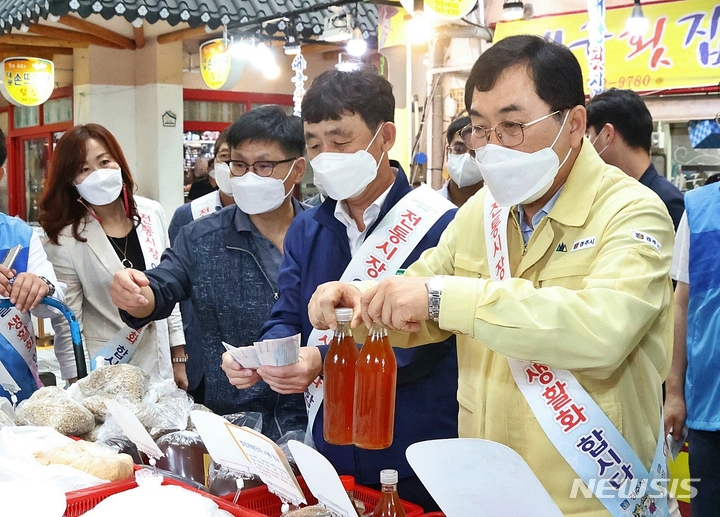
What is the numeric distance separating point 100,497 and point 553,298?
1168 mm

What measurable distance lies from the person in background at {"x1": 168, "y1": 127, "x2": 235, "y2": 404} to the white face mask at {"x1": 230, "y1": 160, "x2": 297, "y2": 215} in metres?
0.36

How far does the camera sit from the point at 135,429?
1965 millimetres

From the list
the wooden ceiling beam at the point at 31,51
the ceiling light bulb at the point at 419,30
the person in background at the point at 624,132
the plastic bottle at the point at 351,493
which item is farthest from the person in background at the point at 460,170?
the wooden ceiling beam at the point at 31,51

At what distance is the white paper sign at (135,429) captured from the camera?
6.38ft

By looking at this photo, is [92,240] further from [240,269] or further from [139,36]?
[139,36]

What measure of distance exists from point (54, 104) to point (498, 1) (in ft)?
29.6

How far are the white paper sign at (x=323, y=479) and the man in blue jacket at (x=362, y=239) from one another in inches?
21.5

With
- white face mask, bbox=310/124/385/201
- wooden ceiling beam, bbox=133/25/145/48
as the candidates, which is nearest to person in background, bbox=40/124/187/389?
white face mask, bbox=310/124/385/201

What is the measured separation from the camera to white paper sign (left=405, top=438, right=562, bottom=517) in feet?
4.35

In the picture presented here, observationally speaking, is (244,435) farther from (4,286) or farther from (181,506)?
(4,286)

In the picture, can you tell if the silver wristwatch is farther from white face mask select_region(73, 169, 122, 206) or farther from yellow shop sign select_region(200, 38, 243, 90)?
yellow shop sign select_region(200, 38, 243, 90)

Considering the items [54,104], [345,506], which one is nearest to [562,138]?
[345,506]

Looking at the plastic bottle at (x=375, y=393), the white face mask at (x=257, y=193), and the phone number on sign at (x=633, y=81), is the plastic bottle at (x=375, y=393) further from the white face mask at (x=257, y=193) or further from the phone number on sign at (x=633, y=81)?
the phone number on sign at (x=633, y=81)

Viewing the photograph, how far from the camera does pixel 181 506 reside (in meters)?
1.71
